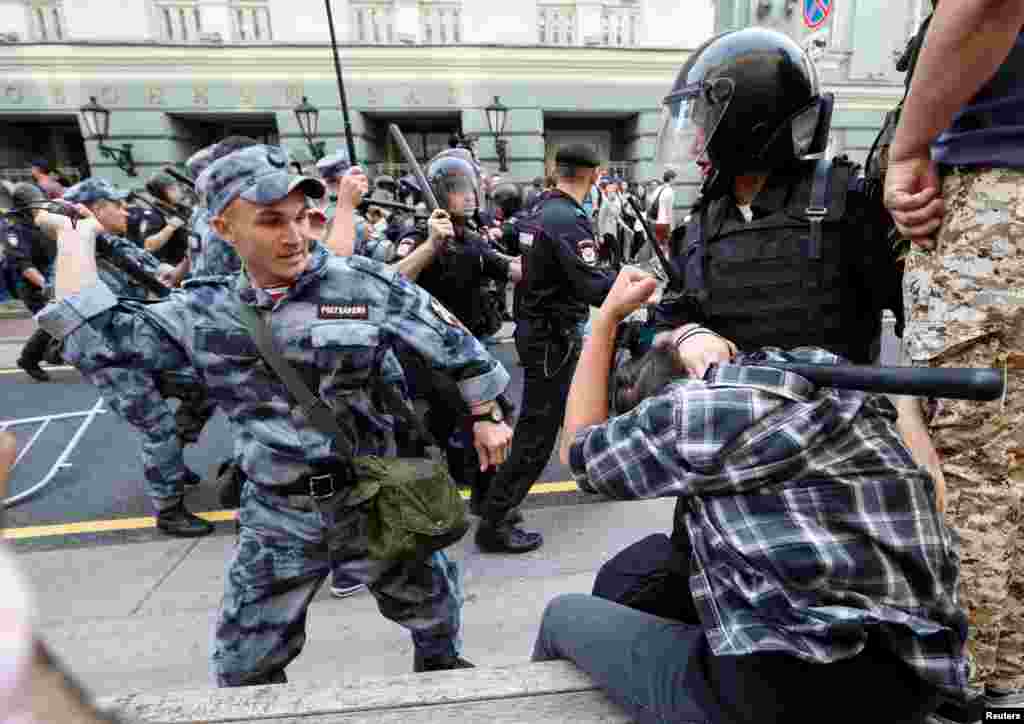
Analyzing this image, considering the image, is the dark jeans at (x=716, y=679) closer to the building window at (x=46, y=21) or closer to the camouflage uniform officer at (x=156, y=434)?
the camouflage uniform officer at (x=156, y=434)

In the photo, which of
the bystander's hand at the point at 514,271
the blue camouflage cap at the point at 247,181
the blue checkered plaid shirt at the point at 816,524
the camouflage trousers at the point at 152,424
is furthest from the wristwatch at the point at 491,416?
the camouflage trousers at the point at 152,424

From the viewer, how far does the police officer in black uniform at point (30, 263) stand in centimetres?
645

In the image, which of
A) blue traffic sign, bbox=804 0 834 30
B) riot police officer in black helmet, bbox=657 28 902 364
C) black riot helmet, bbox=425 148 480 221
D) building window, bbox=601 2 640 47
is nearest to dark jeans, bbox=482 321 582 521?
black riot helmet, bbox=425 148 480 221

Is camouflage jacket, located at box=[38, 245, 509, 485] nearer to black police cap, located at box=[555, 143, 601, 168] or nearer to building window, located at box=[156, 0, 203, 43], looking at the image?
black police cap, located at box=[555, 143, 601, 168]

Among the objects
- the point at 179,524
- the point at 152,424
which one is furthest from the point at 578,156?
the point at 179,524

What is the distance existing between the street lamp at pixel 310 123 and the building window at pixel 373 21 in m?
2.23

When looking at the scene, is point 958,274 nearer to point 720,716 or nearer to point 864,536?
point 864,536

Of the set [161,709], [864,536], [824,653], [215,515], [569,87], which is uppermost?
[569,87]

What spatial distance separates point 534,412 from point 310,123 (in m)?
13.5

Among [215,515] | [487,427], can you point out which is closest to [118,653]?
[215,515]

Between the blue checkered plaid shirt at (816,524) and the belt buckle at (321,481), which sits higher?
the blue checkered plaid shirt at (816,524)

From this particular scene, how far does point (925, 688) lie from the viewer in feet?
3.29

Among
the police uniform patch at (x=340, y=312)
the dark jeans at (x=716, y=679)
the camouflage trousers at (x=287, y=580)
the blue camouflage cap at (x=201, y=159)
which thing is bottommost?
the camouflage trousers at (x=287, y=580)

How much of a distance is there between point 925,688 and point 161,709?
61.2 inches
